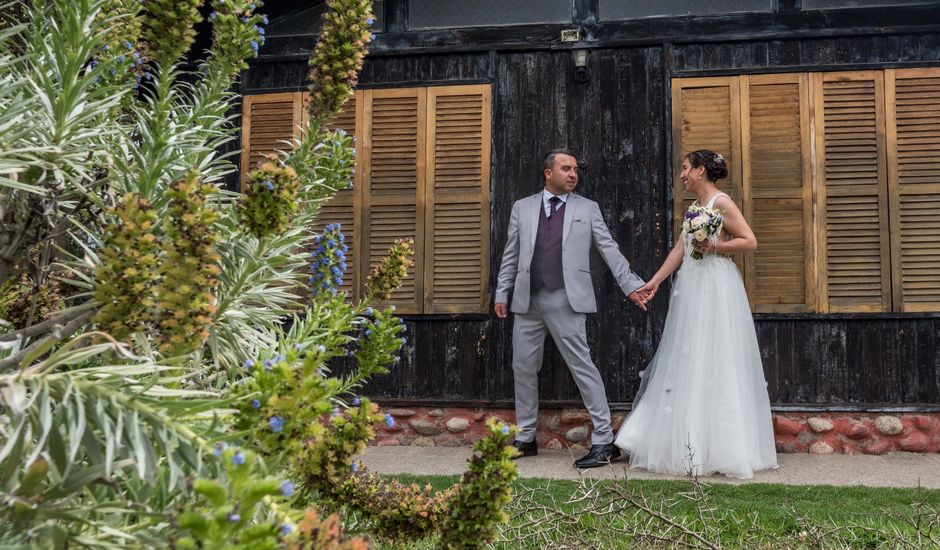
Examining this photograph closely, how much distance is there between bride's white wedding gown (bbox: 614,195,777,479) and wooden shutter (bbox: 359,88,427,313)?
6.91ft

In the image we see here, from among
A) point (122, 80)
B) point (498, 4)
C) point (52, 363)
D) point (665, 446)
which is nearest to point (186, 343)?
point (52, 363)

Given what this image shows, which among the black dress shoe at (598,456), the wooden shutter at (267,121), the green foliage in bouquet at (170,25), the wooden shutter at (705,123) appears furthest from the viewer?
the wooden shutter at (267,121)

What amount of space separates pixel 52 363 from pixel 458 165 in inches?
250

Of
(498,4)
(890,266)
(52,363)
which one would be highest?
(498,4)

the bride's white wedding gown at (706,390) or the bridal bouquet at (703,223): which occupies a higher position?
the bridal bouquet at (703,223)

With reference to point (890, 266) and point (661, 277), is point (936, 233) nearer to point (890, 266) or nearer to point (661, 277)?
point (890, 266)

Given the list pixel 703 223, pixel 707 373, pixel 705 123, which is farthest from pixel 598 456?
pixel 705 123

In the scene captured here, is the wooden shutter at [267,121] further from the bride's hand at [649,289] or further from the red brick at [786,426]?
the red brick at [786,426]

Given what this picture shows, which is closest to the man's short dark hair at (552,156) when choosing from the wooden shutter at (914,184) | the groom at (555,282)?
the groom at (555,282)

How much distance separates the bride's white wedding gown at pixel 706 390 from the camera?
5789 mm

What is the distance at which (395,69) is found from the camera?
24.4 ft

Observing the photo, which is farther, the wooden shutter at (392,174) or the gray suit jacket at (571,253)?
the wooden shutter at (392,174)

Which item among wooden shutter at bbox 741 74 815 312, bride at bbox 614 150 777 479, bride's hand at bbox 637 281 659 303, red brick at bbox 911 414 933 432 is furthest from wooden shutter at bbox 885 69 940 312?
→ bride's hand at bbox 637 281 659 303

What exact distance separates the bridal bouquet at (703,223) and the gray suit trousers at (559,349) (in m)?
1.00
